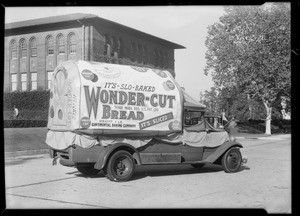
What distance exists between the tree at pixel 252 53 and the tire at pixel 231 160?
13.5 feet

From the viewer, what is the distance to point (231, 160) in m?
11.9

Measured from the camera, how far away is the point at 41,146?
19516mm

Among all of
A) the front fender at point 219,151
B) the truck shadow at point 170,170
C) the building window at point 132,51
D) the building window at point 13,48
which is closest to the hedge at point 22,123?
the building window at point 132,51

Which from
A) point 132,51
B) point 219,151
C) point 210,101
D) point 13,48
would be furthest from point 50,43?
point 219,151

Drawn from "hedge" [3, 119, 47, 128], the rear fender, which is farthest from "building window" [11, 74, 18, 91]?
the rear fender

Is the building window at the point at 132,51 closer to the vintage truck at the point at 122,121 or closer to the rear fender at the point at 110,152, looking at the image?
the vintage truck at the point at 122,121

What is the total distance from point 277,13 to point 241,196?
6824 millimetres

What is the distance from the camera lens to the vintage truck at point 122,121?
9828 mm

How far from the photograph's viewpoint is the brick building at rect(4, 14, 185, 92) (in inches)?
1314

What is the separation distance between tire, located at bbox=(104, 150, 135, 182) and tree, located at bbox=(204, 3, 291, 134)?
20.9 feet

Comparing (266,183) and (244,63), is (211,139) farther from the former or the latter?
(244,63)

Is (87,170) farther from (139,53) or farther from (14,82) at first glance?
(14,82)
